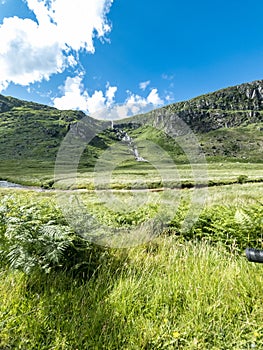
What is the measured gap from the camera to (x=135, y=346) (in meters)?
3.13

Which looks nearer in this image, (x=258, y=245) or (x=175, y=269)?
(x=175, y=269)

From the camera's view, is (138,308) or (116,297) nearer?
(138,308)

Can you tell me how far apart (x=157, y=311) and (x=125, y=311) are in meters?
0.46

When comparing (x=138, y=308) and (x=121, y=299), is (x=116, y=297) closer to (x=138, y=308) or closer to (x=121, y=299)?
(x=121, y=299)

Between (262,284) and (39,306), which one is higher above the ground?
(262,284)

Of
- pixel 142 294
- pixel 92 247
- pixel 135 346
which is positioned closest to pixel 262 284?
pixel 142 294

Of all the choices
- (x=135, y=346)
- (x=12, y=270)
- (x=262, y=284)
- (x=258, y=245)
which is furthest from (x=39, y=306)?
(x=258, y=245)

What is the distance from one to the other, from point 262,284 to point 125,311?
208 cm

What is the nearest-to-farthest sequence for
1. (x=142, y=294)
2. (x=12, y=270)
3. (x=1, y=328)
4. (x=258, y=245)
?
1. (x=1, y=328)
2. (x=142, y=294)
3. (x=12, y=270)
4. (x=258, y=245)

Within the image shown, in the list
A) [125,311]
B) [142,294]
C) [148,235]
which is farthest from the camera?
[148,235]

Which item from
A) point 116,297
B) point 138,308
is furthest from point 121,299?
point 138,308

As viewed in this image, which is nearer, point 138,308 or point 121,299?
point 138,308

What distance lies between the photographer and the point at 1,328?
3.37 metres

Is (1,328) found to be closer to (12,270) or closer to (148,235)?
(12,270)
